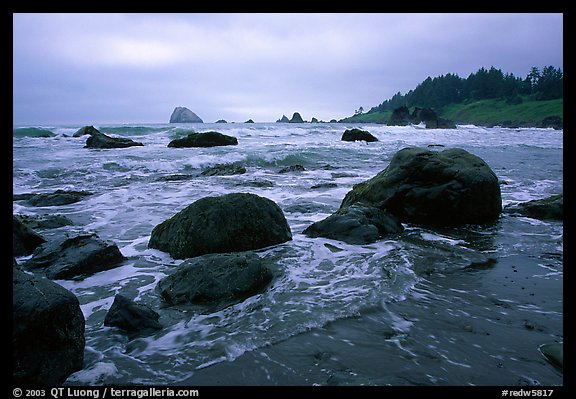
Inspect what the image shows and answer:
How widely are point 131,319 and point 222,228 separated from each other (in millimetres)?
2083

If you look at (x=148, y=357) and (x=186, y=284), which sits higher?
(x=186, y=284)

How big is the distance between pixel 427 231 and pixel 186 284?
13.7 feet

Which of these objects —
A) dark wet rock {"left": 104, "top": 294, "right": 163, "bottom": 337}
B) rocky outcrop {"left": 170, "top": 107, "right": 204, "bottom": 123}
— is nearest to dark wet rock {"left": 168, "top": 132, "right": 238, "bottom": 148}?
dark wet rock {"left": 104, "top": 294, "right": 163, "bottom": 337}

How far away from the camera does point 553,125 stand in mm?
58594

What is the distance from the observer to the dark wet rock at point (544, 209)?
22.1 ft

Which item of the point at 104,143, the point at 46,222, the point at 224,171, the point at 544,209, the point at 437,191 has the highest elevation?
the point at 104,143

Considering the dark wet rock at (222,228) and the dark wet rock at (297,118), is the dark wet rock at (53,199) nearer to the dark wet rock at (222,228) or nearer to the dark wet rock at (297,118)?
the dark wet rock at (222,228)

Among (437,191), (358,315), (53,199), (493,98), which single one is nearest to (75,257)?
(358,315)

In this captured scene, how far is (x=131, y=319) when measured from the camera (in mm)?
3209

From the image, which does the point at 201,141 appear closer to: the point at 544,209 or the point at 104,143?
the point at 104,143

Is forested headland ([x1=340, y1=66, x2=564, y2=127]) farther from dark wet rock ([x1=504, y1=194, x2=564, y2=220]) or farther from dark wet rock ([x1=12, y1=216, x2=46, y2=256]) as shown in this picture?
dark wet rock ([x1=12, y1=216, x2=46, y2=256])
